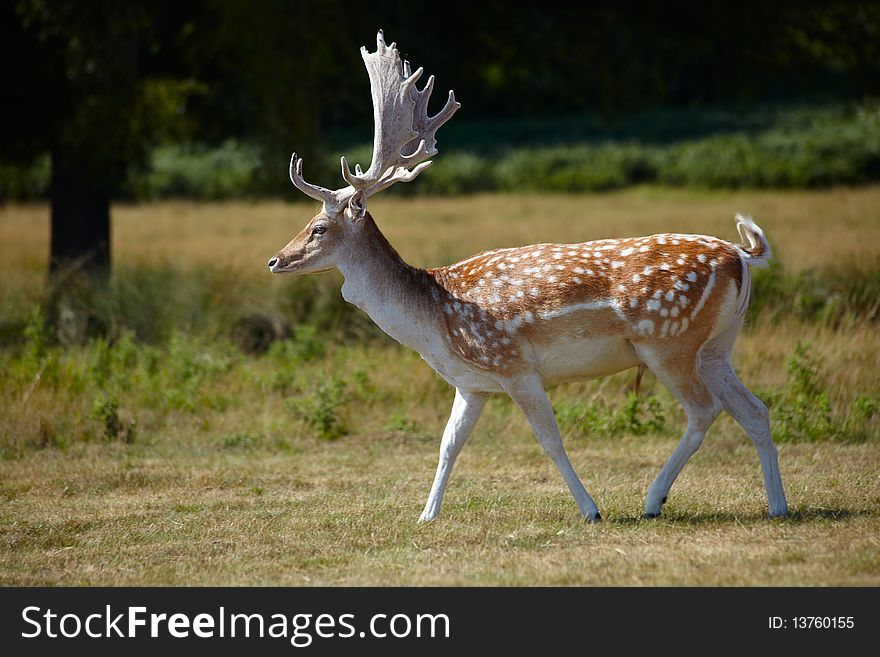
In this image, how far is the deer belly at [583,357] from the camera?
6.84m

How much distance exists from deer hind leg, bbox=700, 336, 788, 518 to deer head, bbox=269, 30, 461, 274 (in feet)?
6.70

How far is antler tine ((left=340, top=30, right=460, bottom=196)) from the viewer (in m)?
7.21

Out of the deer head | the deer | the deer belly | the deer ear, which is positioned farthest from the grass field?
the deer ear

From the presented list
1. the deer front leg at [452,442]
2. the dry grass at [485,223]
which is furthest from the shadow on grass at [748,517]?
the dry grass at [485,223]

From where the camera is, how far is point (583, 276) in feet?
22.5

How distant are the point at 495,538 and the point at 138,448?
12.8ft

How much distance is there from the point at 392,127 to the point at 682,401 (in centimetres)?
238

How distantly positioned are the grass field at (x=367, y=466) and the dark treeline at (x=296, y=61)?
5.39ft

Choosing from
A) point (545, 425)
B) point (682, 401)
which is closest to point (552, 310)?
point (545, 425)

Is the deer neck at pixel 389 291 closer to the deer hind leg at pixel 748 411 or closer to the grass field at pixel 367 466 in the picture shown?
the grass field at pixel 367 466

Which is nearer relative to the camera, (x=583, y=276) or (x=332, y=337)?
(x=583, y=276)

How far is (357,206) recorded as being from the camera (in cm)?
705

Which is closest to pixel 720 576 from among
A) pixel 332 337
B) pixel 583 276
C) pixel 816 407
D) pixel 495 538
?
pixel 495 538
